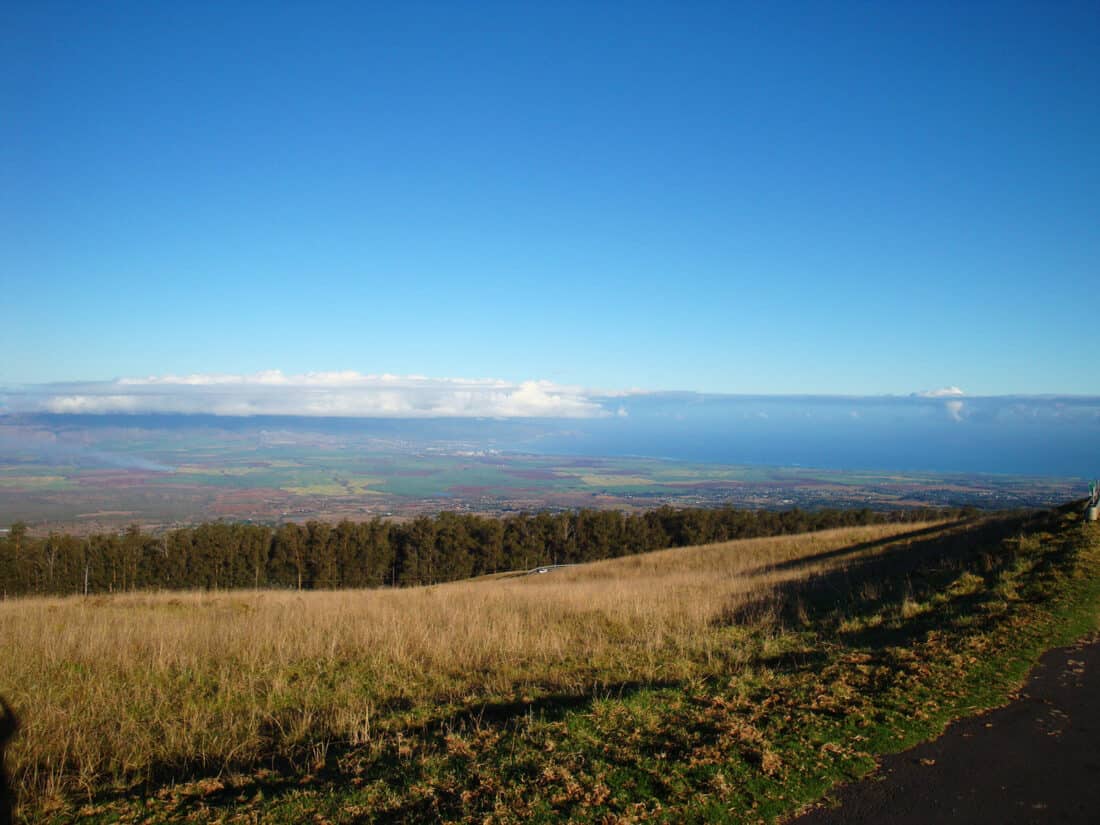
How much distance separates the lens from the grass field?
15.2 feet

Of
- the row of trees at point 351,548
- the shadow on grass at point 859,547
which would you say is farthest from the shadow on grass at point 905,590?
the row of trees at point 351,548

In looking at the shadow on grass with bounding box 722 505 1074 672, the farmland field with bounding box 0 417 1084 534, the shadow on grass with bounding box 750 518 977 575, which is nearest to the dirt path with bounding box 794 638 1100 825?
the shadow on grass with bounding box 722 505 1074 672

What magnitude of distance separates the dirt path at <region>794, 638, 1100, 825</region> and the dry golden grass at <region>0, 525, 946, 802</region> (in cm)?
335

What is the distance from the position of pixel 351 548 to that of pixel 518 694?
39.1 m

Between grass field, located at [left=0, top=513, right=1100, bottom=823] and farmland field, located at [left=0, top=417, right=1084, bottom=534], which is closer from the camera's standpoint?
grass field, located at [left=0, top=513, right=1100, bottom=823]

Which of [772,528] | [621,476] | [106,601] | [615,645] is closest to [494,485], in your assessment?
[621,476]

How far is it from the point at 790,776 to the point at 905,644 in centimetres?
499

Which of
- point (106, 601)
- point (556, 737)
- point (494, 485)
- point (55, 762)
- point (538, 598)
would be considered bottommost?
point (494, 485)

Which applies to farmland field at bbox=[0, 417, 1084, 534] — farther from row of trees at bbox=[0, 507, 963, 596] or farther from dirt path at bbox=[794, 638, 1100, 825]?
dirt path at bbox=[794, 638, 1100, 825]

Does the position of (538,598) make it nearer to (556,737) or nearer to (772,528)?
(556,737)

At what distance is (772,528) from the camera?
49.1 m

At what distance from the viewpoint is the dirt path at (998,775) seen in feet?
14.3

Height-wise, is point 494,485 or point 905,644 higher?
point 905,644

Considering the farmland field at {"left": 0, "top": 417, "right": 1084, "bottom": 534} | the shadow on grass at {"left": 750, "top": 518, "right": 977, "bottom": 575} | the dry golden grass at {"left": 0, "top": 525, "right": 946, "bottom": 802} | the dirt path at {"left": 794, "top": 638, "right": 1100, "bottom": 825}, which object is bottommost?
the farmland field at {"left": 0, "top": 417, "right": 1084, "bottom": 534}
